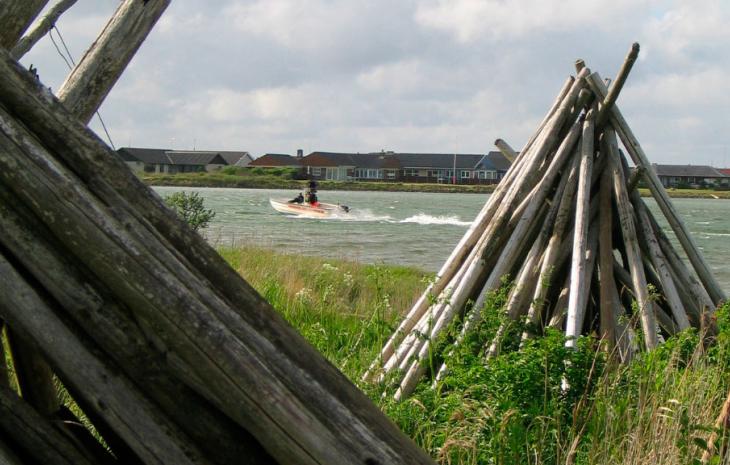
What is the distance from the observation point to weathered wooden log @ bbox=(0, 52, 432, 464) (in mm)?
1765

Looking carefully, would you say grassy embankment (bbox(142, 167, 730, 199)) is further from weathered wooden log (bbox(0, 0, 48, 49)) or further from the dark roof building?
weathered wooden log (bbox(0, 0, 48, 49))

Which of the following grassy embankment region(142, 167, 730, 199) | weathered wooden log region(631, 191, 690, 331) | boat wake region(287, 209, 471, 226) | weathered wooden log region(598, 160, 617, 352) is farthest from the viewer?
grassy embankment region(142, 167, 730, 199)

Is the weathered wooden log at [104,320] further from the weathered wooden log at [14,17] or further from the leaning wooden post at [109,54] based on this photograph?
the leaning wooden post at [109,54]

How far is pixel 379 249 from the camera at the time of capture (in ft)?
100

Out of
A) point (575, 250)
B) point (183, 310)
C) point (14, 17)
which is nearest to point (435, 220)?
point (575, 250)

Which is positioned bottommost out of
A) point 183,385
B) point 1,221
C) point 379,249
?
point 379,249

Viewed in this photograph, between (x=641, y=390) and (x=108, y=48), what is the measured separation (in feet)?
9.47

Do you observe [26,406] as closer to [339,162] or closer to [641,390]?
[641,390]

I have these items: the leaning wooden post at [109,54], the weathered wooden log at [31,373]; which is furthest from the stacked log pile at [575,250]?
the weathered wooden log at [31,373]

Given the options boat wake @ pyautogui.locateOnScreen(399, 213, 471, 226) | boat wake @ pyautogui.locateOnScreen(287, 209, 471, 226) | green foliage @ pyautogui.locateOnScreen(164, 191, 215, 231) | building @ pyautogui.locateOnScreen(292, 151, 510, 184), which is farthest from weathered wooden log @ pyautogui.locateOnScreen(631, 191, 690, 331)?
building @ pyautogui.locateOnScreen(292, 151, 510, 184)

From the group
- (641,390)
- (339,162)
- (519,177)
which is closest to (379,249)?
(519,177)

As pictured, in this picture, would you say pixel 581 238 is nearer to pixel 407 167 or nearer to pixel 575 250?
pixel 575 250

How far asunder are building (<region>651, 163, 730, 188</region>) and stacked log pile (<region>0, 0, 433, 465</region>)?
120m

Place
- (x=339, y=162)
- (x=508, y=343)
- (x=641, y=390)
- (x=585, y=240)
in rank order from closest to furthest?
(x=641, y=390) < (x=508, y=343) < (x=585, y=240) < (x=339, y=162)
